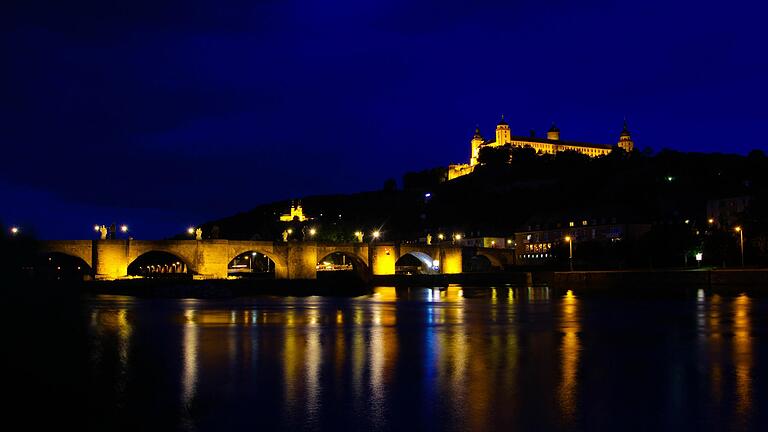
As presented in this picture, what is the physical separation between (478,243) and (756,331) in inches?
3562

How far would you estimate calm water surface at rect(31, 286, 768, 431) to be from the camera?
40.0ft

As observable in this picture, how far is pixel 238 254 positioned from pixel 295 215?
4024 inches

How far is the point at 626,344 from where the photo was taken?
21.6m

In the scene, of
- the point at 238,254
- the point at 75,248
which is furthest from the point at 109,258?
the point at 238,254

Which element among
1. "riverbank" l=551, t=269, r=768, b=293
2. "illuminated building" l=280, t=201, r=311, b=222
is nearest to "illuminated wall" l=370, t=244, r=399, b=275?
"riverbank" l=551, t=269, r=768, b=293

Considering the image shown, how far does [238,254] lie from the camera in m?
66.9

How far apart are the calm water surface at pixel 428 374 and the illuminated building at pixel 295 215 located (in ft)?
456

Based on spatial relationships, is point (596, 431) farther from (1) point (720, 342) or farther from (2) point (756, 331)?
(2) point (756, 331)

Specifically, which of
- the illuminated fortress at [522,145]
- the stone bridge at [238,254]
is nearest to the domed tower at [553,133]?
the illuminated fortress at [522,145]

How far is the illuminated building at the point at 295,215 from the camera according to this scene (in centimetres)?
16888

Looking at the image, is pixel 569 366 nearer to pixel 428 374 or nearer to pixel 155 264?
pixel 428 374

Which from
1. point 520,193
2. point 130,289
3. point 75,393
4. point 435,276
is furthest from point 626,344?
point 520,193

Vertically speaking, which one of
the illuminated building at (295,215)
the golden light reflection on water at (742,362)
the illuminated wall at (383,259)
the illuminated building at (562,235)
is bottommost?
the golden light reflection on water at (742,362)

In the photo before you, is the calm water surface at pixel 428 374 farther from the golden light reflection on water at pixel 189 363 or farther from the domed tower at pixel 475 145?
the domed tower at pixel 475 145
